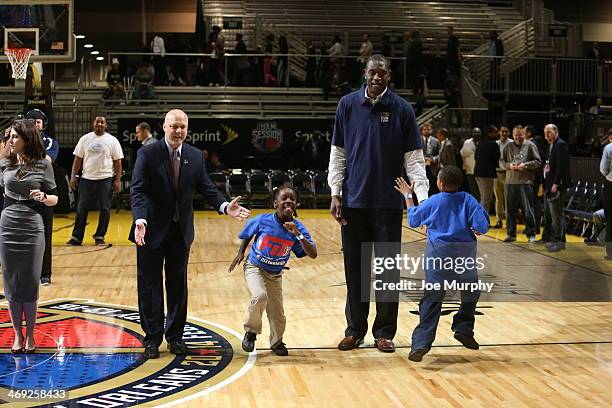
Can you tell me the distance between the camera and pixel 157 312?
6625 mm

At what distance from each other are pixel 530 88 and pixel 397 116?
56.1ft

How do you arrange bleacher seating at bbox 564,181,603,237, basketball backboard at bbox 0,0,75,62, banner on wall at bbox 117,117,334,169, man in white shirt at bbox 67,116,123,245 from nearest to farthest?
man in white shirt at bbox 67,116,123,245
basketball backboard at bbox 0,0,75,62
bleacher seating at bbox 564,181,603,237
banner on wall at bbox 117,117,334,169

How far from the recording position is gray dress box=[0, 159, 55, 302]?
6.54m

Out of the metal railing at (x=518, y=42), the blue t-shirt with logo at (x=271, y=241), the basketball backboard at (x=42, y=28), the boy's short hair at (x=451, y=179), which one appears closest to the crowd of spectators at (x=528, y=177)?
the boy's short hair at (x=451, y=179)

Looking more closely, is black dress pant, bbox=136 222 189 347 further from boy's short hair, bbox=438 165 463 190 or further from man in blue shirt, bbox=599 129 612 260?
man in blue shirt, bbox=599 129 612 260

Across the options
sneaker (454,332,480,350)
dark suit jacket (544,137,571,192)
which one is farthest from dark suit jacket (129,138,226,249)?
dark suit jacket (544,137,571,192)

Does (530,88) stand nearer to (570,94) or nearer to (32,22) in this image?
(570,94)

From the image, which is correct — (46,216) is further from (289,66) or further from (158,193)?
(289,66)

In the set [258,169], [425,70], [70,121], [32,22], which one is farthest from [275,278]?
[425,70]

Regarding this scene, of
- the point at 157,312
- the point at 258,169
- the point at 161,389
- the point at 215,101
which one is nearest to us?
the point at 161,389

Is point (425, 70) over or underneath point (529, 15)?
underneath

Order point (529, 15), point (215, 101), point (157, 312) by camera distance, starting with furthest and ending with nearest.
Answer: point (529, 15) < point (215, 101) < point (157, 312)

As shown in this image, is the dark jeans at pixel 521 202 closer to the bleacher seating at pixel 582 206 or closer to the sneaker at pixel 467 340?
the bleacher seating at pixel 582 206

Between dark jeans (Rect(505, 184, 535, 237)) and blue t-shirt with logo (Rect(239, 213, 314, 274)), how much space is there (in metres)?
7.53
